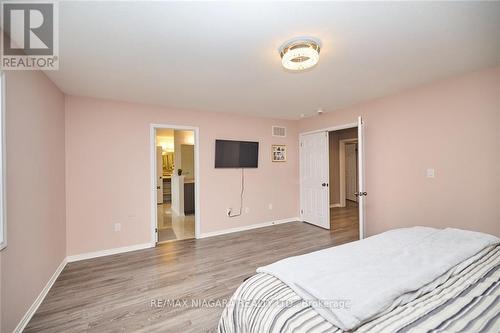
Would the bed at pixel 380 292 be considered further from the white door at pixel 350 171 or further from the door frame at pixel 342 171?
the white door at pixel 350 171

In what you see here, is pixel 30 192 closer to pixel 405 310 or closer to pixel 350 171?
pixel 405 310

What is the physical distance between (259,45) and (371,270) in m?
1.86

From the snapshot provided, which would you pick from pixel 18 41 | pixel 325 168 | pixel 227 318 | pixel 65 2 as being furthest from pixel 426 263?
pixel 18 41

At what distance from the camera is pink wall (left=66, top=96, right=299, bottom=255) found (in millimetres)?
3008

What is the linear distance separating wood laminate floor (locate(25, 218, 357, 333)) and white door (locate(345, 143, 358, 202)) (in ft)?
11.8

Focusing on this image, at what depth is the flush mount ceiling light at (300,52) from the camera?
1.72 metres

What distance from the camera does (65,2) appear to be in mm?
1333

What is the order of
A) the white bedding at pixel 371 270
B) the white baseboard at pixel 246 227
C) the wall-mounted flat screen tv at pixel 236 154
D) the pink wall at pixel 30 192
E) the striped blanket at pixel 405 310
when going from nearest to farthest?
the striped blanket at pixel 405 310 → the white bedding at pixel 371 270 → the pink wall at pixel 30 192 → the white baseboard at pixel 246 227 → the wall-mounted flat screen tv at pixel 236 154

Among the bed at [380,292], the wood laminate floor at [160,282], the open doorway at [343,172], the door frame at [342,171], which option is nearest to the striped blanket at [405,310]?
the bed at [380,292]

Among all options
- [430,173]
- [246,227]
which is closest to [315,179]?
[246,227]

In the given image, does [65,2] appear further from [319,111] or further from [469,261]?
[319,111]

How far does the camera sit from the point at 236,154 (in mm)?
4180

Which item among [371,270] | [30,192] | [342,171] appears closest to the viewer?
[371,270]

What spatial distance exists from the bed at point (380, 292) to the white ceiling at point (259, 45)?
5.41ft
